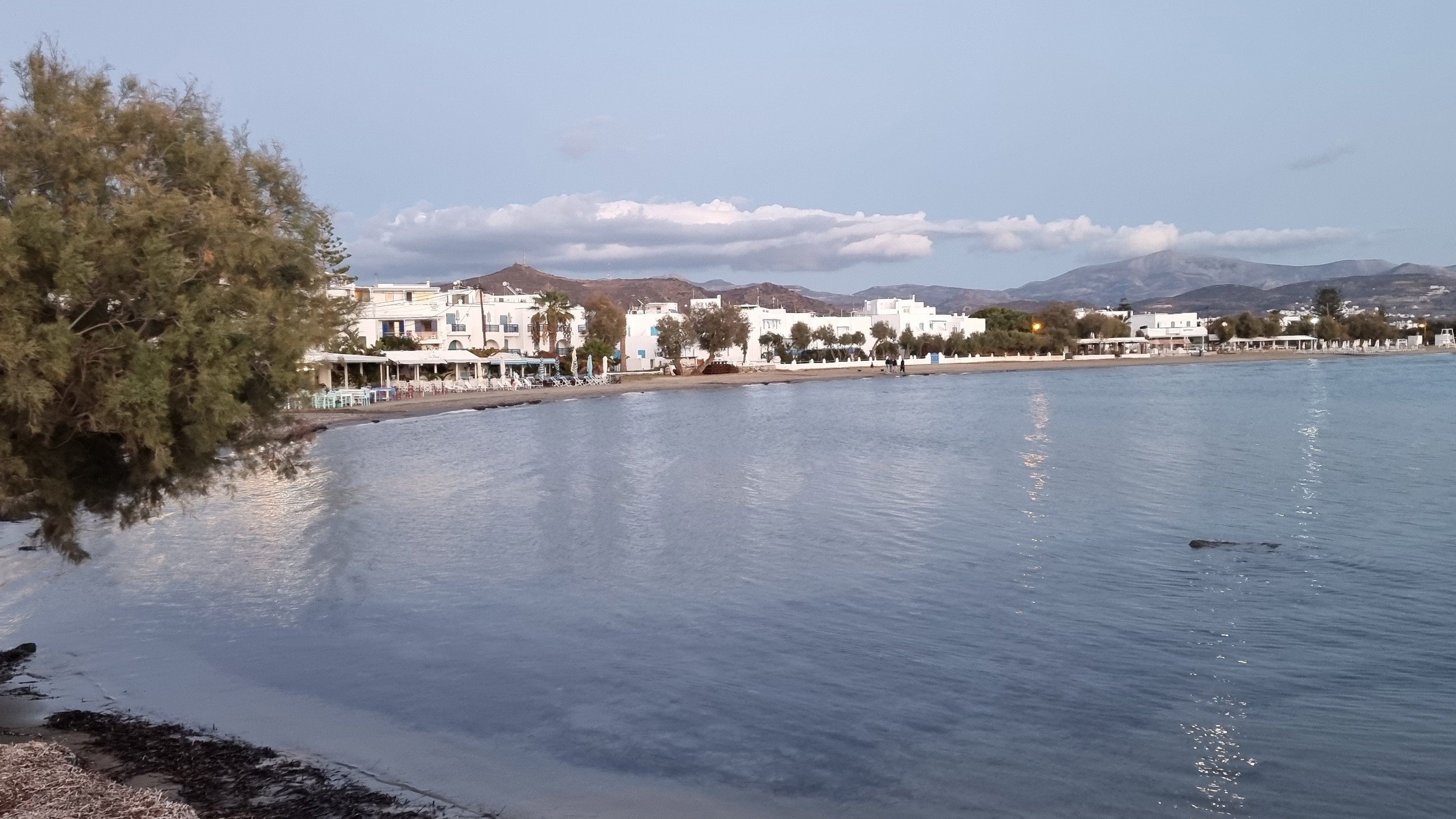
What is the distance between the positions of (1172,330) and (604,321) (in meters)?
119

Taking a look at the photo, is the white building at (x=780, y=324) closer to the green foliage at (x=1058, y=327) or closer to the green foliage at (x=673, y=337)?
the green foliage at (x=673, y=337)

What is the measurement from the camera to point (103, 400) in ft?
30.1

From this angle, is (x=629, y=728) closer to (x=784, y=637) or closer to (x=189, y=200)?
(x=784, y=637)

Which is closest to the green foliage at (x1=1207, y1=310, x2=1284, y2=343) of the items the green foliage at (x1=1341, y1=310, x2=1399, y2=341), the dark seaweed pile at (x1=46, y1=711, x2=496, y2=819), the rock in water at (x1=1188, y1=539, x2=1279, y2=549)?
the green foliage at (x1=1341, y1=310, x2=1399, y2=341)

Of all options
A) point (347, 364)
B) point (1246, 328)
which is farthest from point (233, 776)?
point (1246, 328)

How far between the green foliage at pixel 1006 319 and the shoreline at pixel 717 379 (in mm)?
15491

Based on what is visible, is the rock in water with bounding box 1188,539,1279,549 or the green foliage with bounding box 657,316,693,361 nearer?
the rock in water with bounding box 1188,539,1279,549

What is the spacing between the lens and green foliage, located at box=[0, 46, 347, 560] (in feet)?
29.1

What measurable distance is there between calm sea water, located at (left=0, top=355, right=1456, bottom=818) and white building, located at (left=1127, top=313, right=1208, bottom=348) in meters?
159

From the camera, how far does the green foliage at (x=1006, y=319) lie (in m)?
165

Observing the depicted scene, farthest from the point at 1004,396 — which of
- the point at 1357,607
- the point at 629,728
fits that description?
the point at 629,728

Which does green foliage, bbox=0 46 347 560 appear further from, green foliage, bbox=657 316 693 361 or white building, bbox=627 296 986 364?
white building, bbox=627 296 986 364

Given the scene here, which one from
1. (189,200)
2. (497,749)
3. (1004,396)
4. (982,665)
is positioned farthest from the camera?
(1004,396)

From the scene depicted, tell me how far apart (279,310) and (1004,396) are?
70439mm
